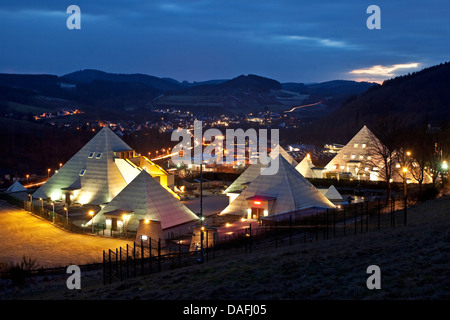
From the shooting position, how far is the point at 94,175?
40.8 m

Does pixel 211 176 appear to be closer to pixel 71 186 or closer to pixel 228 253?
pixel 71 186

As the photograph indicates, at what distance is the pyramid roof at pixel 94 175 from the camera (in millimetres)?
39688

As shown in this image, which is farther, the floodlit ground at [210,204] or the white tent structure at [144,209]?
the floodlit ground at [210,204]

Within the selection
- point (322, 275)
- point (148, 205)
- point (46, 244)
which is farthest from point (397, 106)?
point (322, 275)

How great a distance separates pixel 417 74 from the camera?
151625 mm

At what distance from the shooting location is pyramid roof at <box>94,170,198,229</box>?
1202 inches

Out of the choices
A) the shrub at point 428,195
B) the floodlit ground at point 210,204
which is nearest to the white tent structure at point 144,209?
the floodlit ground at point 210,204

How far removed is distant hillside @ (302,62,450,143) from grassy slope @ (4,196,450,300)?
345ft

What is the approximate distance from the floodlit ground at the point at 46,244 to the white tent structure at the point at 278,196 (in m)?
9.44

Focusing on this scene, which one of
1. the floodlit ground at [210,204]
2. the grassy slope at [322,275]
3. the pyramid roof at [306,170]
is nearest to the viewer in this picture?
the grassy slope at [322,275]

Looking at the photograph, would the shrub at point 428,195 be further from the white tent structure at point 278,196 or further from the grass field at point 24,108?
the grass field at point 24,108

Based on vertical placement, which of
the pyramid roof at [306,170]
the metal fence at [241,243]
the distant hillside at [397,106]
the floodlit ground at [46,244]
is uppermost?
the distant hillside at [397,106]
